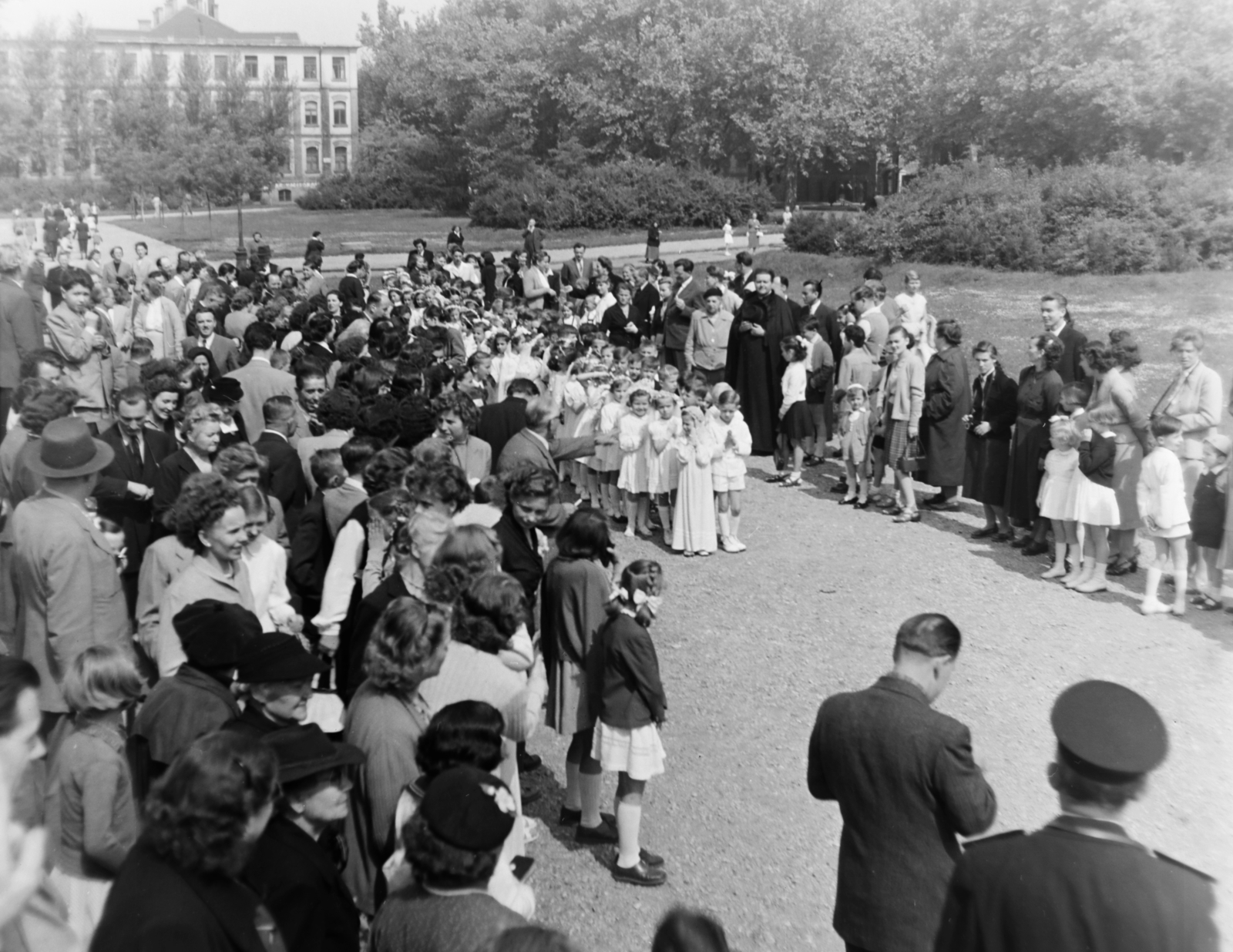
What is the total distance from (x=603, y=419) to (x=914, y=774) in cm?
818

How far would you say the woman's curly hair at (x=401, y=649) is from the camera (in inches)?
171

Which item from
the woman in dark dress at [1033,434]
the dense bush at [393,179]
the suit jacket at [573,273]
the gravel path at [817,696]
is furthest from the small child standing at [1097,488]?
the dense bush at [393,179]

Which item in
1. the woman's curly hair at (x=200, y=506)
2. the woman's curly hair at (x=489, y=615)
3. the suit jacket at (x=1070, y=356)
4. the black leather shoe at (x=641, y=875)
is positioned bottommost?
the black leather shoe at (x=641, y=875)

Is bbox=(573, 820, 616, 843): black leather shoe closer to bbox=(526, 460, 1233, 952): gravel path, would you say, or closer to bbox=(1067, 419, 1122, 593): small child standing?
bbox=(526, 460, 1233, 952): gravel path

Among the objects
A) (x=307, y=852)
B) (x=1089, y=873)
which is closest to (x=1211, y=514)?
(x=1089, y=873)

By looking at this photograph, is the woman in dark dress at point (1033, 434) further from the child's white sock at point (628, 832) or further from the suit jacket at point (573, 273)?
the suit jacket at point (573, 273)

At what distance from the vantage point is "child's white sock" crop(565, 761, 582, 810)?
6203 mm

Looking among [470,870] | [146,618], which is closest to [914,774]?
[470,870]

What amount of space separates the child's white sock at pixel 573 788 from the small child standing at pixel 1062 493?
16.7 feet

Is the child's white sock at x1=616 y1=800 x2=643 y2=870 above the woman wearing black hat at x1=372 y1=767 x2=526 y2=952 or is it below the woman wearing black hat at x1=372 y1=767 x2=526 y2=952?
below

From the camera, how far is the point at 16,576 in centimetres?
540

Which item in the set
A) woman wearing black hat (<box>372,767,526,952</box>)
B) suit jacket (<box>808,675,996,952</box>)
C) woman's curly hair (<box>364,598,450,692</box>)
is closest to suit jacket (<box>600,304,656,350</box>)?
woman's curly hair (<box>364,598,450,692</box>)

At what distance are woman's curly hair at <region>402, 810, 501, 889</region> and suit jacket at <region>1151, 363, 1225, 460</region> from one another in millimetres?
7643

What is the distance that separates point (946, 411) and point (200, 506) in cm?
786
